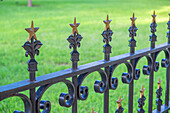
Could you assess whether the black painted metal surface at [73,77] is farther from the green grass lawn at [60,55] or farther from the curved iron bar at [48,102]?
the green grass lawn at [60,55]

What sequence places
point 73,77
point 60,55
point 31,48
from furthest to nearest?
point 60,55
point 73,77
point 31,48

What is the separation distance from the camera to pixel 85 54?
535 centimetres

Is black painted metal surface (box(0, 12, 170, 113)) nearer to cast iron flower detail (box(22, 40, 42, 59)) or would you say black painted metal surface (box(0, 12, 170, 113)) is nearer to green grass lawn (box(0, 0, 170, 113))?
cast iron flower detail (box(22, 40, 42, 59))

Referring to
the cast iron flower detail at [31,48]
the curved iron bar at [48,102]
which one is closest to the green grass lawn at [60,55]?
the curved iron bar at [48,102]

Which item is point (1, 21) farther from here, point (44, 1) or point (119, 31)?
point (44, 1)

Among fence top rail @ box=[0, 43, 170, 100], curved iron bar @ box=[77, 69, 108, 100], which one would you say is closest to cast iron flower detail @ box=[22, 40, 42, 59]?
fence top rail @ box=[0, 43, 170, 100]

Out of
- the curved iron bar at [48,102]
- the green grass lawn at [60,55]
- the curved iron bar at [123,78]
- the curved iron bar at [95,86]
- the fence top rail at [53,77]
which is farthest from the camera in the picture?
the green grass lawn at [60,55]

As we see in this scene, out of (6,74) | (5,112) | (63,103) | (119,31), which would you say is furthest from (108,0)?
(63,103)

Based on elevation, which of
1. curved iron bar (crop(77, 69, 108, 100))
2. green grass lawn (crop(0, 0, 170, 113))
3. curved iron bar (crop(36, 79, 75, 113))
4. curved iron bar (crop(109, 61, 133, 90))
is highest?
green grass lawn (crop(0, 0, 170, 113))

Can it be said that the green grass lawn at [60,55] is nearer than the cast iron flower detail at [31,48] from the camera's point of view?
No

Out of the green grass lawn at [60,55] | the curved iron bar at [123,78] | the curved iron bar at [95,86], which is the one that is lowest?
the curved iron bar at [95,86]

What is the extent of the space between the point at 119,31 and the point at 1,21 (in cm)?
451

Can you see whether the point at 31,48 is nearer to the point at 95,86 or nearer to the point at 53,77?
the point at 53,77

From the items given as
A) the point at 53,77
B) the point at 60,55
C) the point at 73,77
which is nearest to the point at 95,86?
the point at 73,77
